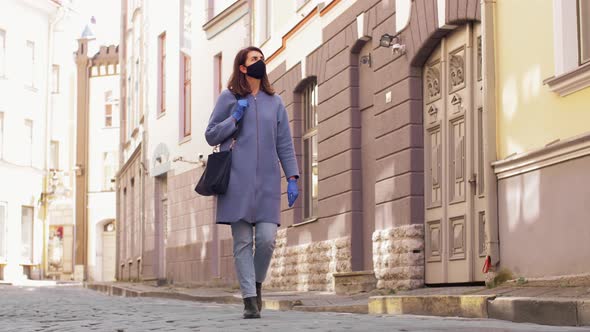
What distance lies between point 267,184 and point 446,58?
4954 millimetres

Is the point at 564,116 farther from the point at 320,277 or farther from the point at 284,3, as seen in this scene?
the point at 284,3

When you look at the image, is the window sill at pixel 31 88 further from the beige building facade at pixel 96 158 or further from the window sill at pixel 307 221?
the window sill at pixel 307 221

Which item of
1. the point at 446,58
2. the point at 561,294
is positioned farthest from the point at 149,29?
the point at 561,294

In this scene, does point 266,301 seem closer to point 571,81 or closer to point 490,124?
point 490,124

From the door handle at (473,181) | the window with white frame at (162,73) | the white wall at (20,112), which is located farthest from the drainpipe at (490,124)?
the white wall at (20,112)

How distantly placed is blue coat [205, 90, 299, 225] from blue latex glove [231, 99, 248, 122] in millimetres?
46

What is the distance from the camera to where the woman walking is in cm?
903

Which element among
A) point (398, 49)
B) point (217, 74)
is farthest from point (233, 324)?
point (217, 74)

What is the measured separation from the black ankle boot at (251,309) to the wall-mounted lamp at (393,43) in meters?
6.15

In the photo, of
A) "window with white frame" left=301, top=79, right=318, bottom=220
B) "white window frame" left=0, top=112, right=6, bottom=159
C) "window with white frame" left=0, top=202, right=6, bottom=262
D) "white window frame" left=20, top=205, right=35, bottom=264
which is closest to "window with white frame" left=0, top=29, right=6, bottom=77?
"white window frame" left=0, top=112, right=6, bottom=159

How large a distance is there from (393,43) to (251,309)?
638 centimetres

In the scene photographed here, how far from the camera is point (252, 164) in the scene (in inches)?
361

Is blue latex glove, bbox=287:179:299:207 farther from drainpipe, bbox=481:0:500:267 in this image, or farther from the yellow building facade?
drainpipe, bbox=481:0:500:267

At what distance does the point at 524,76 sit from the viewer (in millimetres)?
11164
